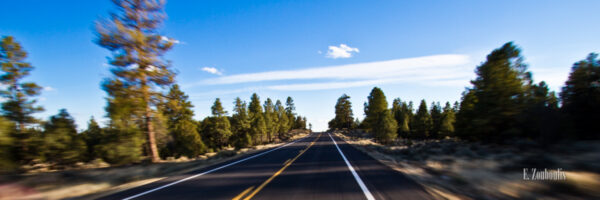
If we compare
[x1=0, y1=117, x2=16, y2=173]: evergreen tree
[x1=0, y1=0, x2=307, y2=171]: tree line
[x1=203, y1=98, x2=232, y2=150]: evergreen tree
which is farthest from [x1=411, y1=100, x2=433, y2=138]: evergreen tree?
[x1=0, y1=117, x2=16, y2=173]: evergreen tree

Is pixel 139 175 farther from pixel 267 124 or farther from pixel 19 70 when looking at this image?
pixel 267 124

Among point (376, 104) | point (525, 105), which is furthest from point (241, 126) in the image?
point (525, 105)

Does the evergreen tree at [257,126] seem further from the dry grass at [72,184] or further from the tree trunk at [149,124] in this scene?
the dry grass at [72,184]

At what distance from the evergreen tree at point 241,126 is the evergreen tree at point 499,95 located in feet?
139

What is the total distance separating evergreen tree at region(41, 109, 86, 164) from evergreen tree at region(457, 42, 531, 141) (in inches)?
1277

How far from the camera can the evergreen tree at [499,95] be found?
2062cm

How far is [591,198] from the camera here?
16.0 ft

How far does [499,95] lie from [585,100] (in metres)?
5.86

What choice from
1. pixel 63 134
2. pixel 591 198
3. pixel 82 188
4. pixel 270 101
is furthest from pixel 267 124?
pixel 591 198

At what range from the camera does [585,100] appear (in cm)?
1917

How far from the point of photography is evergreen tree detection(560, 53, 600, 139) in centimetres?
1856

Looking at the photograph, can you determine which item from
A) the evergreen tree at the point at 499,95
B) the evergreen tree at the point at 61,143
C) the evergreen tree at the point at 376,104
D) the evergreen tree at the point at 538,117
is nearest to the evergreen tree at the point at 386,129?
the evergreen tree at the point at 376,104

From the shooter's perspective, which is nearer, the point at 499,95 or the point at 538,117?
the point at 538,117

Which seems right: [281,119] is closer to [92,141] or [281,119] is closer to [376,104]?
[376,104]
